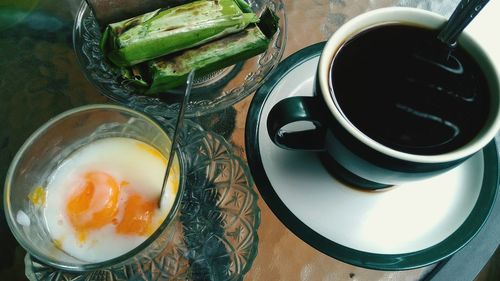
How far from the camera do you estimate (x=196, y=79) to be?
68cm

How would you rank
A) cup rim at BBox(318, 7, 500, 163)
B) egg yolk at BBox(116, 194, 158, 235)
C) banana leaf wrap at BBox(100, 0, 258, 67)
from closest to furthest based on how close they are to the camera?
cup rim at BBox(318, 7, 500, 163), egg yolk at BBox(116, 194, 158, 235), banana leaf wrap at BBox(100, 0, 258, 67)

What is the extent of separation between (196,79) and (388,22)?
0.28 m

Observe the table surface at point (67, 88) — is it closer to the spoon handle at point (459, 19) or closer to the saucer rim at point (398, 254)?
the saucer rim at point (398, 254)

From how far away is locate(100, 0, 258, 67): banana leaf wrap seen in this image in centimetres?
65

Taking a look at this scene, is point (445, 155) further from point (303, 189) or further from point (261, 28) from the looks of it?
point (261, 28)

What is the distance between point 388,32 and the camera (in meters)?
0.52

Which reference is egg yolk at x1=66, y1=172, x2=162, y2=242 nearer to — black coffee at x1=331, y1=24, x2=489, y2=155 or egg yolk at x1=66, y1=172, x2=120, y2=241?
egg yolk at x1=66, y1=172, x2=120, y2=241

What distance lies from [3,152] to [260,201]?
40 cm

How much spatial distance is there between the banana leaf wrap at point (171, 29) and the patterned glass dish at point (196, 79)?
3 centimetres

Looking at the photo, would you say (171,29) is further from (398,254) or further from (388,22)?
(398,254)

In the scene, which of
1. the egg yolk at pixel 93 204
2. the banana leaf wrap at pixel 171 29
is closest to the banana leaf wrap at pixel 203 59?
the banana leaf wrap at pixel 171 29

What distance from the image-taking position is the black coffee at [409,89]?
0.48 m

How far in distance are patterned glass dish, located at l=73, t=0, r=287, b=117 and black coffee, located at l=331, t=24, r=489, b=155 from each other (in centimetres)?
14

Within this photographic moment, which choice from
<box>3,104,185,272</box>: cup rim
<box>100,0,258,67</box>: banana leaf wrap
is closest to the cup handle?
<box>3,104,185,272</box>: cup rim
